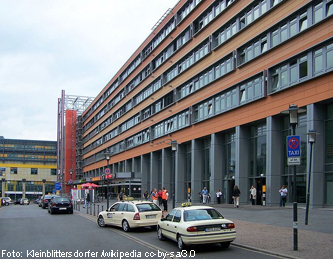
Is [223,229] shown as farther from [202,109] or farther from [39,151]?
[39,151]

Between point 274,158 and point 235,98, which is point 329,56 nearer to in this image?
point 274,158

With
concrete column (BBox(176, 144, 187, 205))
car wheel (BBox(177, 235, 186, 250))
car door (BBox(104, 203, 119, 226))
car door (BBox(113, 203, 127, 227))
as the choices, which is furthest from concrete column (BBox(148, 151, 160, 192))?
car wheel (BBox(177, 235, 186, 250))

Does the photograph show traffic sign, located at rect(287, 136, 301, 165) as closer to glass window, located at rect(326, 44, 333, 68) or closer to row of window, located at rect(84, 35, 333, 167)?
row of window, located at rect(84, 35, 333, 167)

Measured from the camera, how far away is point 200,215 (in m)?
13.2

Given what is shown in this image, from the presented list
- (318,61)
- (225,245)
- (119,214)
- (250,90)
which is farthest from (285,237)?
(250,90)

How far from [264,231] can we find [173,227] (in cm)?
477

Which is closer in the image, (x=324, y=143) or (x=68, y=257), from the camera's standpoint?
(x=68, y=257)

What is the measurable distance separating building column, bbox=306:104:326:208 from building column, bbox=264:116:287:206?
400cm

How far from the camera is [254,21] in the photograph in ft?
110

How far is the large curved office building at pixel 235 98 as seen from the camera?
1064 inches

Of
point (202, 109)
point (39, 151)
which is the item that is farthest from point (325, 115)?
point (39, 151)

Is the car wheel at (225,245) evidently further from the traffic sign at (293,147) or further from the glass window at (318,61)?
the glass window at (318,61)

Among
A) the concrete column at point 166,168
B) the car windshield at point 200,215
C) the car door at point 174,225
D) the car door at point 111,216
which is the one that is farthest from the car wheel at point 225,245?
the concrete column at point 166,168

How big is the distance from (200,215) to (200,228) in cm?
92
